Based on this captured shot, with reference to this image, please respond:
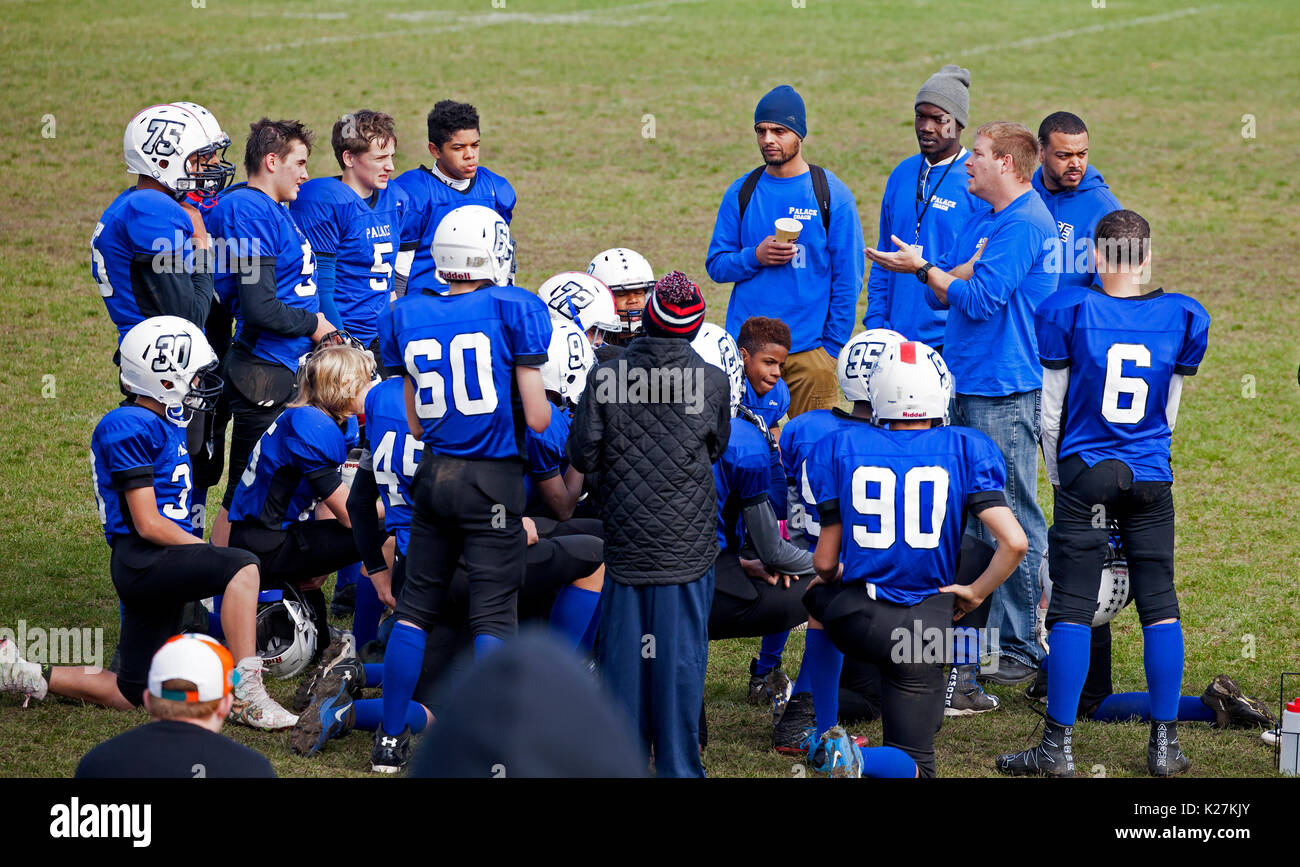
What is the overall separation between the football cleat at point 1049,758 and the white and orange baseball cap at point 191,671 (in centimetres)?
352

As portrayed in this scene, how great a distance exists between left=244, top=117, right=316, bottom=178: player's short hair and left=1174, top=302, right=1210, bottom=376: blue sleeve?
4.99 m

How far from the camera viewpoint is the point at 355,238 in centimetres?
901

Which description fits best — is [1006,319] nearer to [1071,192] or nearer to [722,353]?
[1071,192]

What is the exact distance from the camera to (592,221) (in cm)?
1795

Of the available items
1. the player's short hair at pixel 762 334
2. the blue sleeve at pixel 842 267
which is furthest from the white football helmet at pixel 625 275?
the blue sleeve at pixel 842 267

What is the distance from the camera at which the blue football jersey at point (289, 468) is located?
23.3 feet

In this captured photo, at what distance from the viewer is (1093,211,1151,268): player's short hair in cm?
611

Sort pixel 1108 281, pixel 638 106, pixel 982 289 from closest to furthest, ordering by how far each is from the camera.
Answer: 1. pixel 1108 281
2. pixel 982 289
3. pixel 638 106

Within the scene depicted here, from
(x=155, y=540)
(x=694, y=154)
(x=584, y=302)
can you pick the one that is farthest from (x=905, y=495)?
(x=694, y=154)

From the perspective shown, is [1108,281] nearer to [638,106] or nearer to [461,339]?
[461,339]

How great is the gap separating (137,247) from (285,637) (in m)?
2.29
